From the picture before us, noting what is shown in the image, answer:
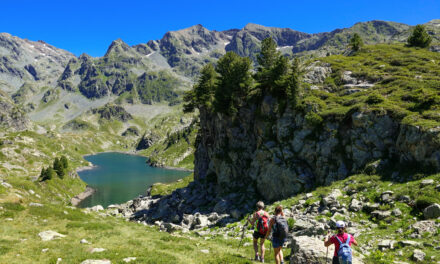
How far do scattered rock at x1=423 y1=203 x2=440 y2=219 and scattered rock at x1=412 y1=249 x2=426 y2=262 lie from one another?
219 inches

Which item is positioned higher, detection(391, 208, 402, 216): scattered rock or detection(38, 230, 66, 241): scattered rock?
detection(391, 208, 402, 216): scattered rock

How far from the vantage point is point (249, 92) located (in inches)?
2175

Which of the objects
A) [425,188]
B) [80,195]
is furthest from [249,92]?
[80,195]

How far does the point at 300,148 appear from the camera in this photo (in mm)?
40375

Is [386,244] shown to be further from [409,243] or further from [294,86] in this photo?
[294,86]

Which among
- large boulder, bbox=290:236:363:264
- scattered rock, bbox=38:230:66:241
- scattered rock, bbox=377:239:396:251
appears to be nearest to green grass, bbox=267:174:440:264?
scattered rock, bbox=377:239:396:251

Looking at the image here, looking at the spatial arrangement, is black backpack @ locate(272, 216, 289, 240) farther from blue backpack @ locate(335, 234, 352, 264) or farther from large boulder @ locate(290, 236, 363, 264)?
blue backpack @ locate(335, 234, 352, 264)

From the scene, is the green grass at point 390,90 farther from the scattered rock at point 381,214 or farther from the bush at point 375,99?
the scattered rock at point 381,214

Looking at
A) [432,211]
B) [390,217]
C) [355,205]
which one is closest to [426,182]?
[432,211]

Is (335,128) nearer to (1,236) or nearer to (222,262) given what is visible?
(222,262)

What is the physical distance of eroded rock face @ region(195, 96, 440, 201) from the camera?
2892 centimetres

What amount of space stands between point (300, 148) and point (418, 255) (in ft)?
86.6

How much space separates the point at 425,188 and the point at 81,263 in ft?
90.7

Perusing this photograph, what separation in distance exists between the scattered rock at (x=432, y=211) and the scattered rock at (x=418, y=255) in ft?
18.2
